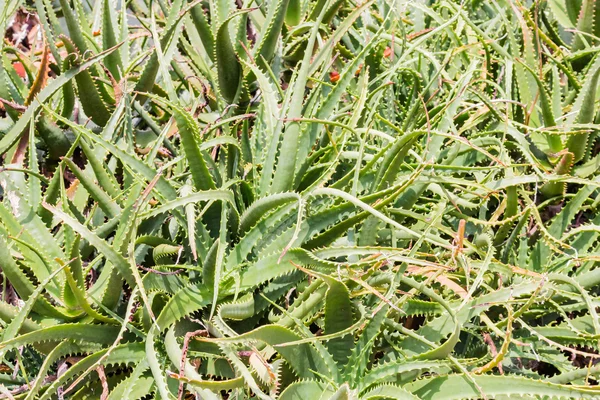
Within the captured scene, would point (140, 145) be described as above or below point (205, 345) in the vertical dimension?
above

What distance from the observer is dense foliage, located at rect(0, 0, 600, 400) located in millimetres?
820

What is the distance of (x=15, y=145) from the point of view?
1123 mm

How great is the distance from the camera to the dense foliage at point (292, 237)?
2.69 ft

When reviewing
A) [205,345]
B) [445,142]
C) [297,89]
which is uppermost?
[297,89]

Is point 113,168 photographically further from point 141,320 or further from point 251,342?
point 251,342

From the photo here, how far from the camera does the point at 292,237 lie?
872mm

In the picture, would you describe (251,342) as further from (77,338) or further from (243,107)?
(243,107)

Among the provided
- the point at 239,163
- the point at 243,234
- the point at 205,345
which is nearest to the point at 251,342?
the point at 205,345

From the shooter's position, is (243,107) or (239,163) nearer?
(239,163)

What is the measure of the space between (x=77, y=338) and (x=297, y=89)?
1.49 ft

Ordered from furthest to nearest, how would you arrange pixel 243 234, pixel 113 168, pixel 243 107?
pixel 243 107 → pixel 113 168 → pixel 243 234

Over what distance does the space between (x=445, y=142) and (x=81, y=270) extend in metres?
0.62

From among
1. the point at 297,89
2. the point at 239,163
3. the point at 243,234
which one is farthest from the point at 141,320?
the point at 297,89

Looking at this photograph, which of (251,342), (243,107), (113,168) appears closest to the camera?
(251,342)
